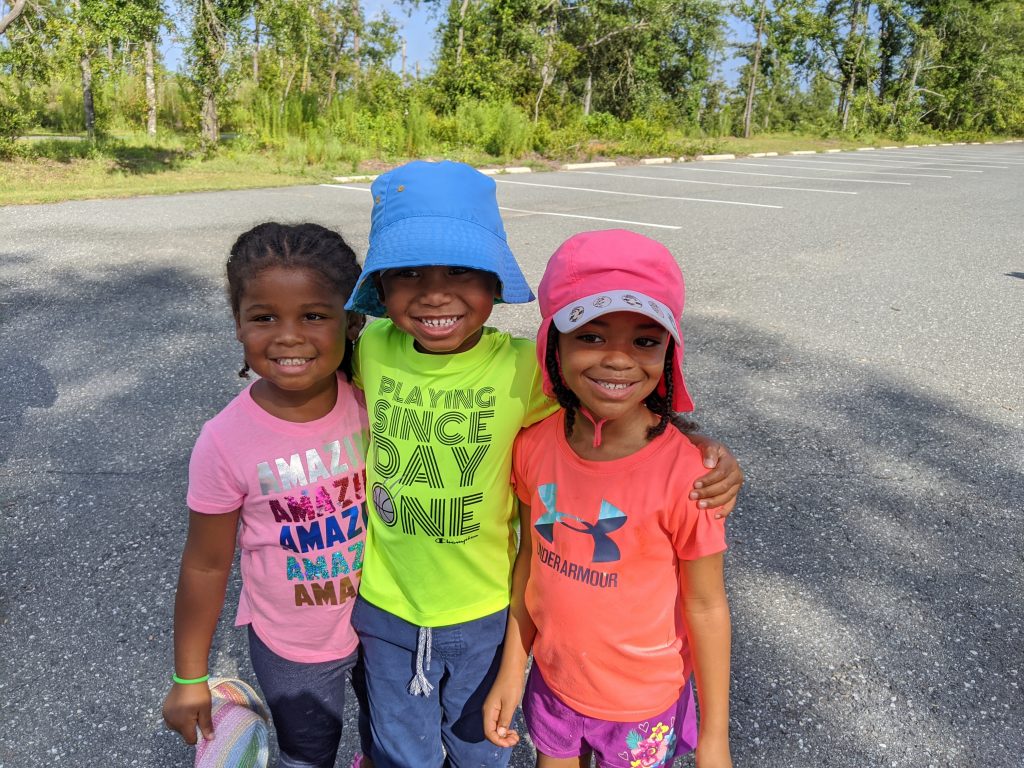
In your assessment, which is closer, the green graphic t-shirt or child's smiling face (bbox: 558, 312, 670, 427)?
child's smiling face (bbox: 558, 312, 670, 427)

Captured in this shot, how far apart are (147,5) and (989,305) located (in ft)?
38.7

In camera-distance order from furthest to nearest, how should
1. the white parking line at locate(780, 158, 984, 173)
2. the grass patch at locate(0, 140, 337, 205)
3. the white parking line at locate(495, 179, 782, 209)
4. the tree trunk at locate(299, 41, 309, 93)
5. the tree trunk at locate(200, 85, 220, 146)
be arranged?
the white parking line at locate(780, 158, 984, 173)
the tree trunk at locate(299, 41, 309, 93)
the tree trunk at locate(200, 85, 220, 146)
the white parking line at locate(495, 179, 782, 209)
the grass patch at locate(0, 140, 337, 205)

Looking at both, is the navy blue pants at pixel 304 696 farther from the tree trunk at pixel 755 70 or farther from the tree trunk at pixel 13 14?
the tree trunk at pixel 755 70

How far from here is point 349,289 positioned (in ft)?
4.75

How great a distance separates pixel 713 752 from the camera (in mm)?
1340

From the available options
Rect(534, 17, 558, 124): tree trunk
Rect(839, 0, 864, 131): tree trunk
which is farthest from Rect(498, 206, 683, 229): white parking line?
Rect(839, 0, 864, 131): tree trunk

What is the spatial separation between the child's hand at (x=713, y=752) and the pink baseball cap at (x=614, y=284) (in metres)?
0.58

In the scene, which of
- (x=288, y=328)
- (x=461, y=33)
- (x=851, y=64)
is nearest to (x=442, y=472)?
(x=288, y=328)

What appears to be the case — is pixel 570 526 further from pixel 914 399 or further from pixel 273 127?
pixel 273 127

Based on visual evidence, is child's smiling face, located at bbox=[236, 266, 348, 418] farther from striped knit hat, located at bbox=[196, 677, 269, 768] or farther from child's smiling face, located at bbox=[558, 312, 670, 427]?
striped knit hat, located at bbox=[196, 677, 269, 768]

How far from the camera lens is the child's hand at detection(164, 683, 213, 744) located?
56.4 inches

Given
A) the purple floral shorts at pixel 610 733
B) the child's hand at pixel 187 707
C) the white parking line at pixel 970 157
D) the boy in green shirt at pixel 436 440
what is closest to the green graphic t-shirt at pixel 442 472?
the boy in green shirt at pixel 436 440

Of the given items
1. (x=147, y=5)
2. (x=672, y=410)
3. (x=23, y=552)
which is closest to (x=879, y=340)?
(x=672, y=410)

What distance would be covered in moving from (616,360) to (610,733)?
26.8 inches
